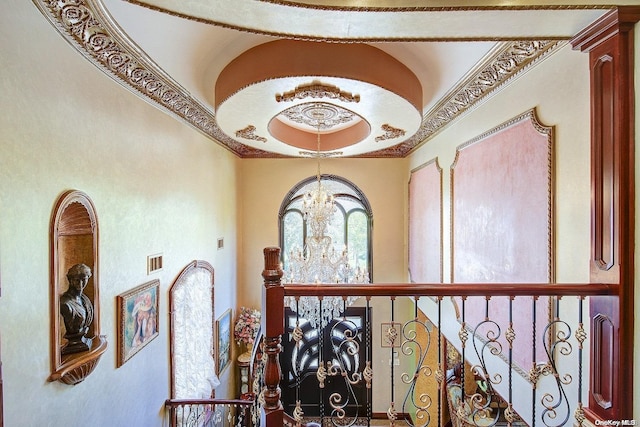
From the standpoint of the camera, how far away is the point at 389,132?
14.1 feet

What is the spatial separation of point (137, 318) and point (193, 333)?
1395 mm

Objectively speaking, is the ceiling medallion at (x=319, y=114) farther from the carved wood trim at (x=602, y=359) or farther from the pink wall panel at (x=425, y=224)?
the carved wood trim at (x=602, y=359)

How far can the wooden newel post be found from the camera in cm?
162

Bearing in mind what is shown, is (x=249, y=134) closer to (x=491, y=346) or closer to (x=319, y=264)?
(x=319, y=264)

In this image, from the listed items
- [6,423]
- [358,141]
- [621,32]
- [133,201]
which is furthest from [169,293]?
[621,32]

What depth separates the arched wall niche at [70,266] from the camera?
2109 millimetres

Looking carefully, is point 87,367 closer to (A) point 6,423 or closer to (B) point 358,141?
(A) point 6,423

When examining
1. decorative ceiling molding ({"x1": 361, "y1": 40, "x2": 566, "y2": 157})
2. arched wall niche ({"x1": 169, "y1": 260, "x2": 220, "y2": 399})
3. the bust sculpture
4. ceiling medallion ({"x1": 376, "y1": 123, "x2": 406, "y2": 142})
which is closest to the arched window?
ceiling medallion ({"x1": 376, "y1": 123, "x2": 406, "y2": 142})

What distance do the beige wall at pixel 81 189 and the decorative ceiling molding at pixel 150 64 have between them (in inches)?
3.7

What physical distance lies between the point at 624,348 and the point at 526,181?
129 cm

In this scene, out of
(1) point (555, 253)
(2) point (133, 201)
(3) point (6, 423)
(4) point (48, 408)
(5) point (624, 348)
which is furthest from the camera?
(2) point (133, 201)

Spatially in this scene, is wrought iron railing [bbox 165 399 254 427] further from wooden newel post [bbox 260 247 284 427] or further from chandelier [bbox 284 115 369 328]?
wooden newel post [bbox 260 247 284 427]

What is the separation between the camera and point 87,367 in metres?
2.34

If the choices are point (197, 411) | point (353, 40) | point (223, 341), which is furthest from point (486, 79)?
point (223, 341)
